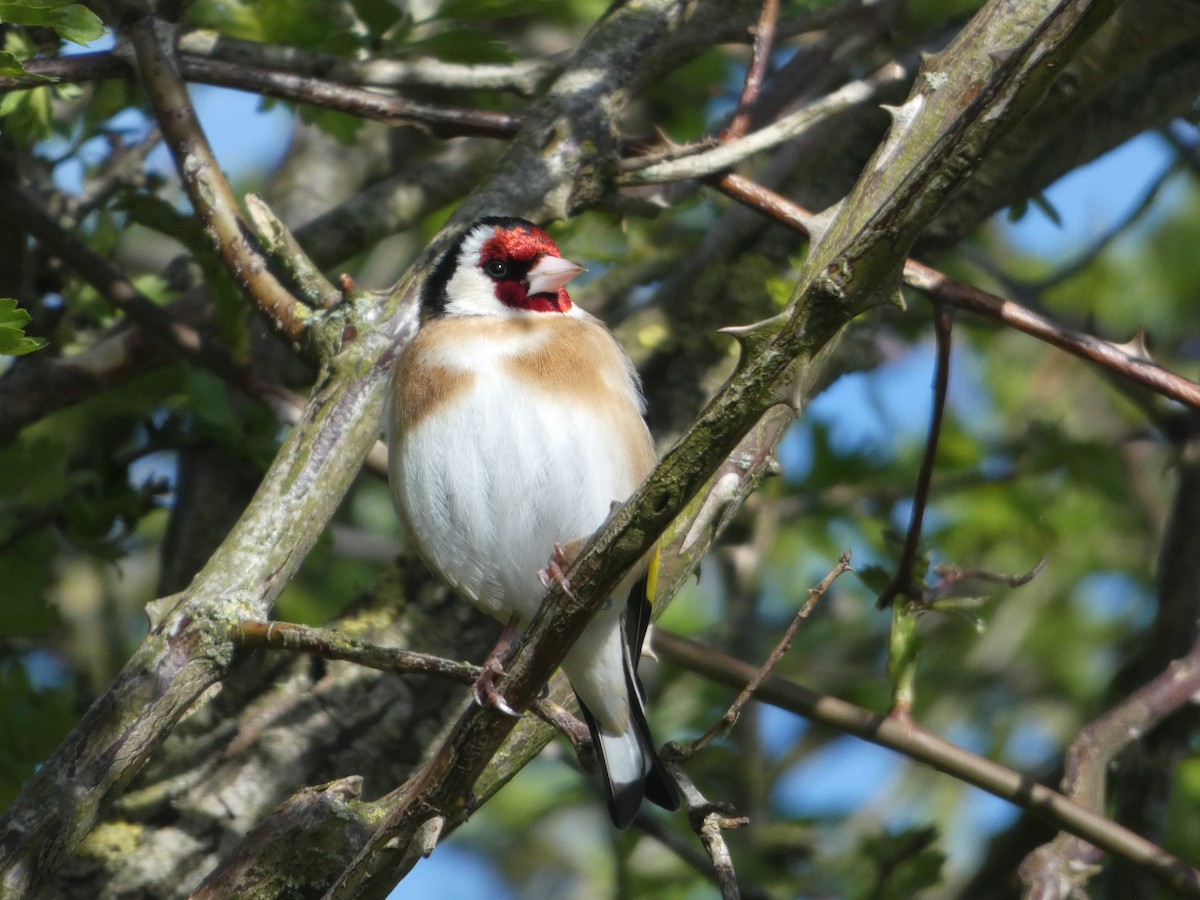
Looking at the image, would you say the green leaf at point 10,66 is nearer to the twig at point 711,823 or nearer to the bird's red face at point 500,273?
the bird's red face at point 500,273

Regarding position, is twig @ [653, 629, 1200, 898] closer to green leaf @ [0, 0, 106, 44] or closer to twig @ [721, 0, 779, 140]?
twig @ [721, 0, 779, 140]

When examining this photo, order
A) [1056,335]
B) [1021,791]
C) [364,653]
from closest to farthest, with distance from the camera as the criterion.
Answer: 1. [364,653]
2. [1056,335]
3. [1021,791]

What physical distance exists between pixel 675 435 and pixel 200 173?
5.07 feet

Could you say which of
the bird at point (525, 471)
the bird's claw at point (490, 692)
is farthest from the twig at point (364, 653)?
the bird at point (525, 471)

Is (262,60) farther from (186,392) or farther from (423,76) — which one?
(186,392)

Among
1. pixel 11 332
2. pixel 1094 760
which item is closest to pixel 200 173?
pixel 11 332

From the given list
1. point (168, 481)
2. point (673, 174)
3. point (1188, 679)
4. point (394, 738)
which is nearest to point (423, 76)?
point (673, 174)

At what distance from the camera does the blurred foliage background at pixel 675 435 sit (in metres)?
3.85

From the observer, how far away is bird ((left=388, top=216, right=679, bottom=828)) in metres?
3.16

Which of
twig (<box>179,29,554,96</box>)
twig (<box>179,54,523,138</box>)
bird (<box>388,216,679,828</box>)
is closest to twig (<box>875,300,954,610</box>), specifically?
bird (<box>388,216,679,828</box>)

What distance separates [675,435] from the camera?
13.6 ft

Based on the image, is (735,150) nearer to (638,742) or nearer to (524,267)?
(524,267)

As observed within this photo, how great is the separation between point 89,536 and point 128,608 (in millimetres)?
1812

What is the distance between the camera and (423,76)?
3832 mm
